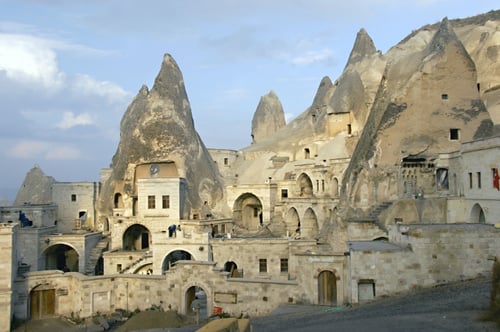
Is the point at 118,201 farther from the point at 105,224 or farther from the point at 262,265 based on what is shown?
the point at 262,265

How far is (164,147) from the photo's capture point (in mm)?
42531

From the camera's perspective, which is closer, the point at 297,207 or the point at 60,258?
the point at 297,207

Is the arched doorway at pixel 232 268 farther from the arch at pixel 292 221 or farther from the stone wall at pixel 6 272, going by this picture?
the stone wall at pixel 6 272

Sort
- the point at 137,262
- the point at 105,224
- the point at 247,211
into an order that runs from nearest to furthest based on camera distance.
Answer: the point at 137,262, the point at 105,224, the point at 247,211

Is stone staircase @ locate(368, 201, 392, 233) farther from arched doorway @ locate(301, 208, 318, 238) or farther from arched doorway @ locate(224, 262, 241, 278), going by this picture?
arched doorway @ locate(301, 208, 318, 238)

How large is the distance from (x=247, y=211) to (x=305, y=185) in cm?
609

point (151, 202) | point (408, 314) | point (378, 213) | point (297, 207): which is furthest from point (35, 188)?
point (408, 314)

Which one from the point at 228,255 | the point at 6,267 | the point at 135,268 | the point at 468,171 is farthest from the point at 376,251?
the point at 135,268

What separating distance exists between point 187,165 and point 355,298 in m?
25.7

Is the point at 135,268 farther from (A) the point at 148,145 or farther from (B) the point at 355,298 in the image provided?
(B) the point at 355,298

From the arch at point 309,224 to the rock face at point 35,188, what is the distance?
25.4 meters

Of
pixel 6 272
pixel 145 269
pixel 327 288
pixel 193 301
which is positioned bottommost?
pixel 193 301

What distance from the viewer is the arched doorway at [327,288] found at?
67.6 feet

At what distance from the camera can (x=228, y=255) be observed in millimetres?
31406
